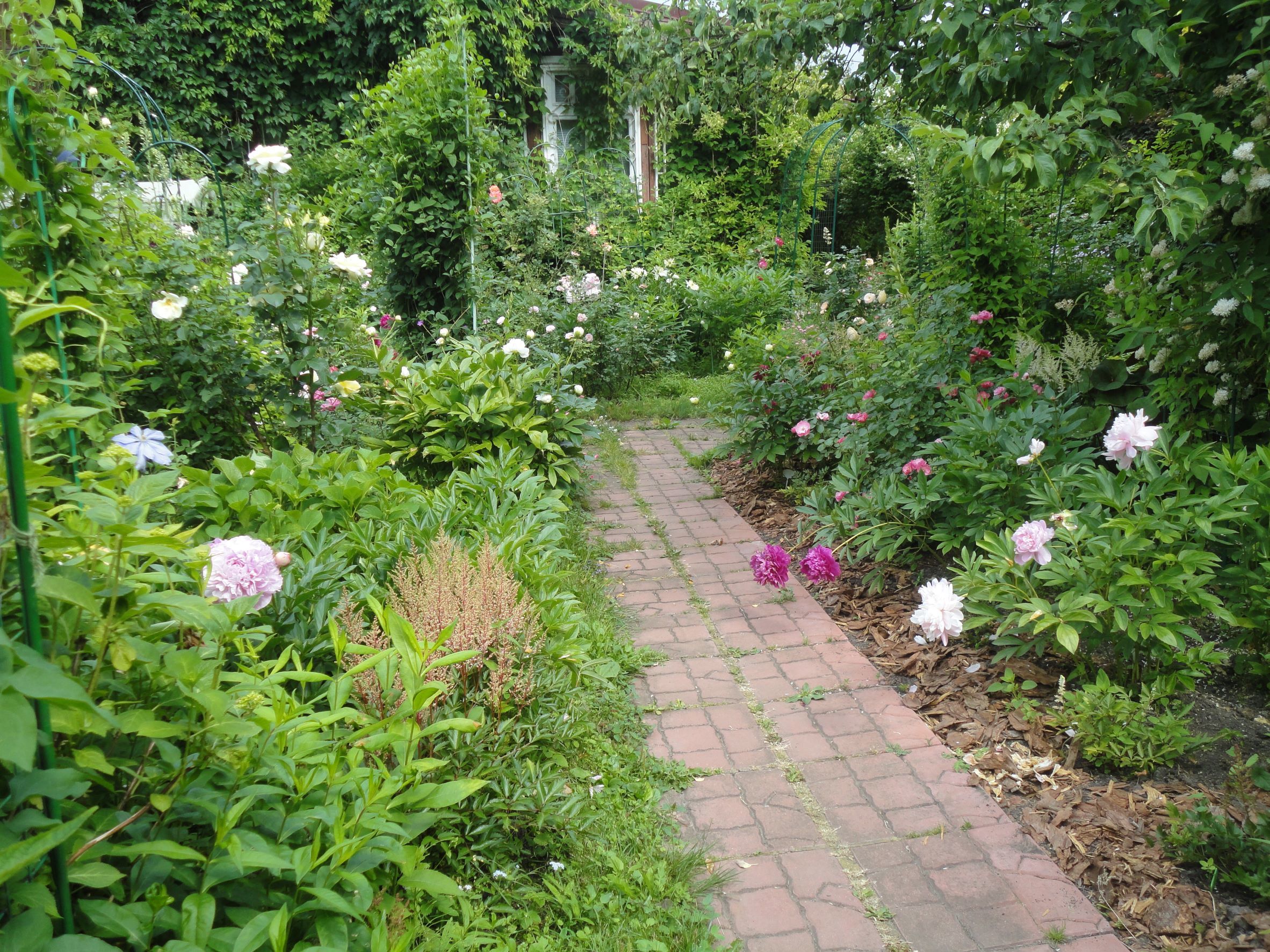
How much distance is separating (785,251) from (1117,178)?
22.0 feet

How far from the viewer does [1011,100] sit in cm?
336

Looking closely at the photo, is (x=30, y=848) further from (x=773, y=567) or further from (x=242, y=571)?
(x=773, y=567)

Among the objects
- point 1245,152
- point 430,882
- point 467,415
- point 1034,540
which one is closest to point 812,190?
point 467,415

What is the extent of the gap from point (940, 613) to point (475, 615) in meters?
1.56

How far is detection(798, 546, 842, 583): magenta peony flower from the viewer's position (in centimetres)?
367

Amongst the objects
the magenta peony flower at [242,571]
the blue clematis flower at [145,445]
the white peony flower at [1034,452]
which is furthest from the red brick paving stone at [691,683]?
the blue clematis flower at [145,445]

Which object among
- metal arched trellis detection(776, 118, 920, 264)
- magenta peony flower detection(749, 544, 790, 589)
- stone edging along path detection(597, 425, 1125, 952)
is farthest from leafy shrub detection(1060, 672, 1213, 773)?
metal arched trellis detection(776, 118, 920, 264)

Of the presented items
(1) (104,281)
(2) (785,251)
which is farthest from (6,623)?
(2) (785,251)

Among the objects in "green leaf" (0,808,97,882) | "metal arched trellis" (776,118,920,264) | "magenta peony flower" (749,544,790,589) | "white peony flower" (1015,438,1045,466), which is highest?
"metal arched trellis" (776,118,920,264)

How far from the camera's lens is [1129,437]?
259 cm

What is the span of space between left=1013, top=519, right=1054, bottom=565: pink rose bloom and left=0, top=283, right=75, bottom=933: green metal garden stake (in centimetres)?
253

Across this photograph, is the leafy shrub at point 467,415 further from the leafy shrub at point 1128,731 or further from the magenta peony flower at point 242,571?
the leafy shrub at point 1128,731

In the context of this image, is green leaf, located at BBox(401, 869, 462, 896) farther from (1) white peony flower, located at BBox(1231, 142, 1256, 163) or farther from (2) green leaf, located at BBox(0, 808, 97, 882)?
(1) white peony flower, located at BBox(1231, 142, 1256, 163)

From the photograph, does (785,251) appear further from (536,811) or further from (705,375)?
(536,811)
